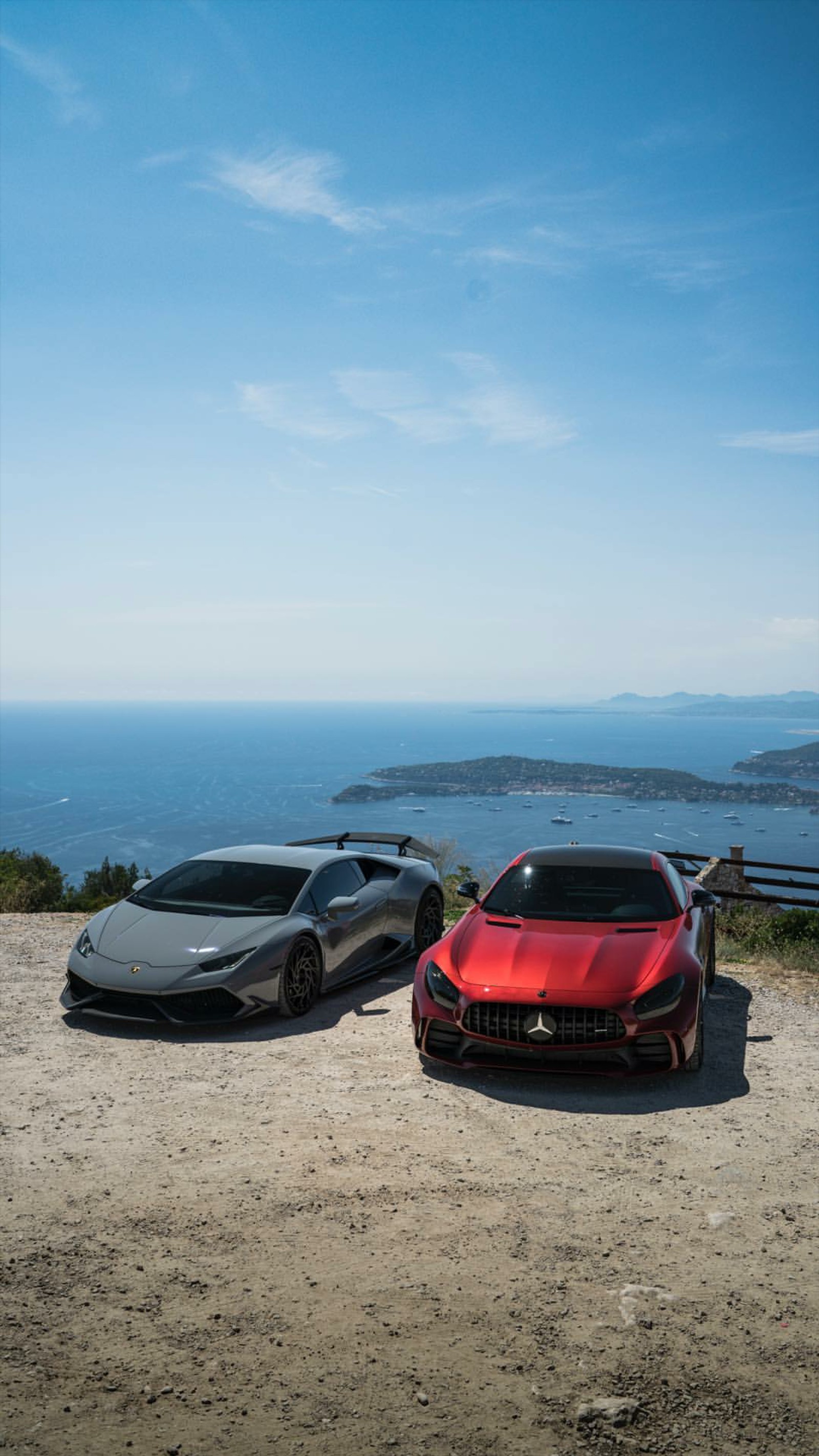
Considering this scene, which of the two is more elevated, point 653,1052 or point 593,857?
point 593,857

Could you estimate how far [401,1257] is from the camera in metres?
4.00

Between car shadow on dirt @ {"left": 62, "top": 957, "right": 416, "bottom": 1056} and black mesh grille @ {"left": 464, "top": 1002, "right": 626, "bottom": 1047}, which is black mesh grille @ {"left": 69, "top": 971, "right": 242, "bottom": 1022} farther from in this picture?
black mesh grille @ {"left": 464, "top": 1002, "right": 626, "bottom": 1047}

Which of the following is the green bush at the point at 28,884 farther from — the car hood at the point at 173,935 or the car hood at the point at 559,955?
the car hood at the point at 559,955

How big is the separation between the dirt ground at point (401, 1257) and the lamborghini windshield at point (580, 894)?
1.19m

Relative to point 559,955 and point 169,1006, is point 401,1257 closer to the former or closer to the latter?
point 559,955

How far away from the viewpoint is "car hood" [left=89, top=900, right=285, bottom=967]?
7.41 m

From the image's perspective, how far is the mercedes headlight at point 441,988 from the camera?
20.4ft

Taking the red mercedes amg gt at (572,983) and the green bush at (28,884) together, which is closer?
the red mercedes amg gt at (572,983)

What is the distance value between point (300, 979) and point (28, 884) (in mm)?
11620

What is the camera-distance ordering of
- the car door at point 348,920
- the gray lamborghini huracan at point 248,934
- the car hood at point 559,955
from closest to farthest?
the car hood at point 559,955 → the gray lamborghini huracan at point 248,934 → the car door at point 348,920

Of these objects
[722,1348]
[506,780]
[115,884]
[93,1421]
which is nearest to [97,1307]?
A: [93,1421]

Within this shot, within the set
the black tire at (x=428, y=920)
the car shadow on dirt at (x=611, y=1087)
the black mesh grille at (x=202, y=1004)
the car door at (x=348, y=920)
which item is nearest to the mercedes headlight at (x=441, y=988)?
the car shadow on dirt at (x=611, y=1087)

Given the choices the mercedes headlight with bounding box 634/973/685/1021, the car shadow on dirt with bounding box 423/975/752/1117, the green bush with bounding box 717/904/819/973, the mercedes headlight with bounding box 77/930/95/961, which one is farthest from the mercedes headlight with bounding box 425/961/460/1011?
the green bush with bounding box 717/904/819/973

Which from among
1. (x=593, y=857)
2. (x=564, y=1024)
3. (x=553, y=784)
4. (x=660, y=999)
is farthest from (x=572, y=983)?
(x=553, y=784)
